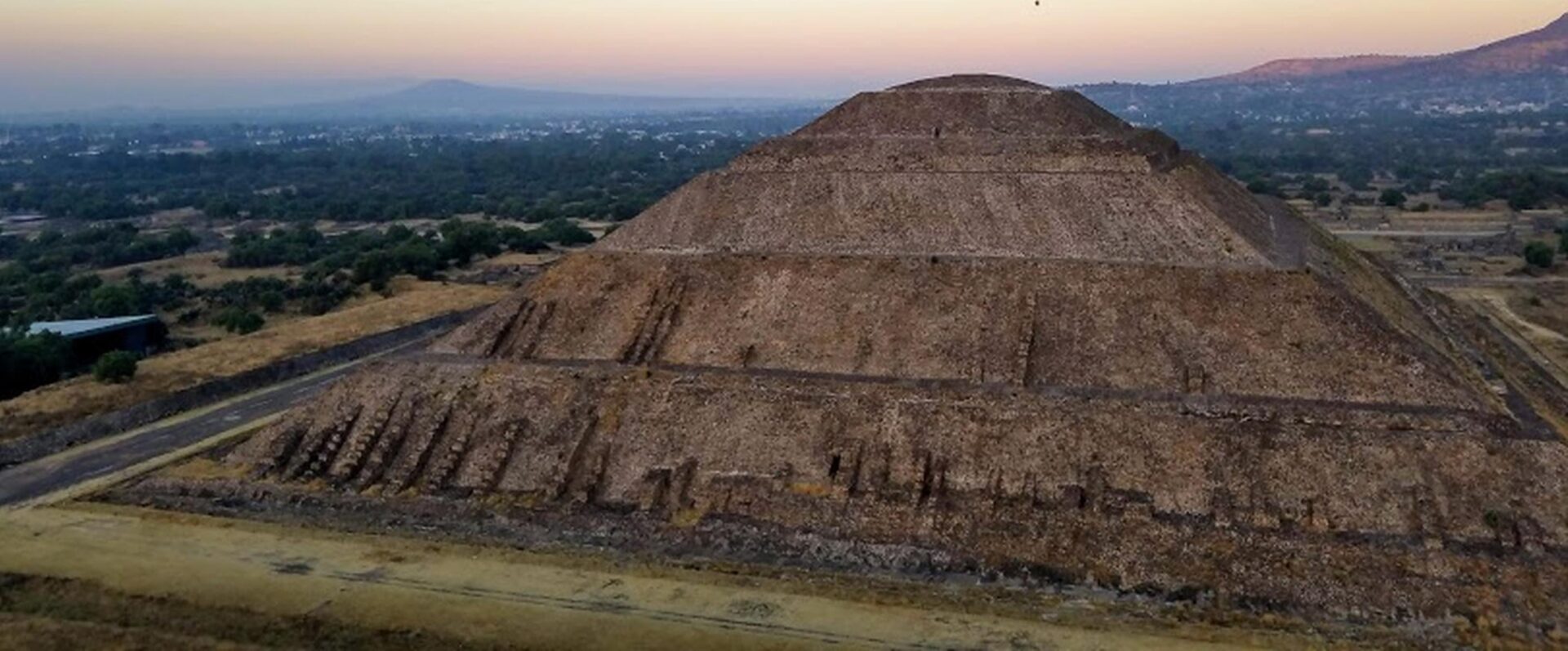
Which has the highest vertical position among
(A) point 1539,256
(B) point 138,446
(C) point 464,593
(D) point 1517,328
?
(A) point 1539,256

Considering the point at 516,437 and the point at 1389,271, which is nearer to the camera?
the point at 516,437

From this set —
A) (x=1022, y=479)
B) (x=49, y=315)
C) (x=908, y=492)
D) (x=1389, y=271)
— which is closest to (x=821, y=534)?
(x=908, y=492)

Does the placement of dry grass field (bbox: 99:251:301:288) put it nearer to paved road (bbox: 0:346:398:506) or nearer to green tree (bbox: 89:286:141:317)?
green tree (bbox: 89:286:141:317)

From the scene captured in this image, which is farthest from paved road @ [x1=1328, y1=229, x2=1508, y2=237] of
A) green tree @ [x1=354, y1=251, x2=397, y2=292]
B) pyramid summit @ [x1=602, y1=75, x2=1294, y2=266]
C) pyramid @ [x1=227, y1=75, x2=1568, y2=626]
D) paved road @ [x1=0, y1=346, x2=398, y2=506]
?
paved road @ [x1=0, y1=346, x2=398, y2=506]

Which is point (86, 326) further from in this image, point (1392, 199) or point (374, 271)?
point (1392, 199)

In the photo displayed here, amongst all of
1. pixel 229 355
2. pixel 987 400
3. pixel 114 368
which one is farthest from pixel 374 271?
pixel 987 400

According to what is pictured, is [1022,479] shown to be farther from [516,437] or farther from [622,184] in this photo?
[622,184]
